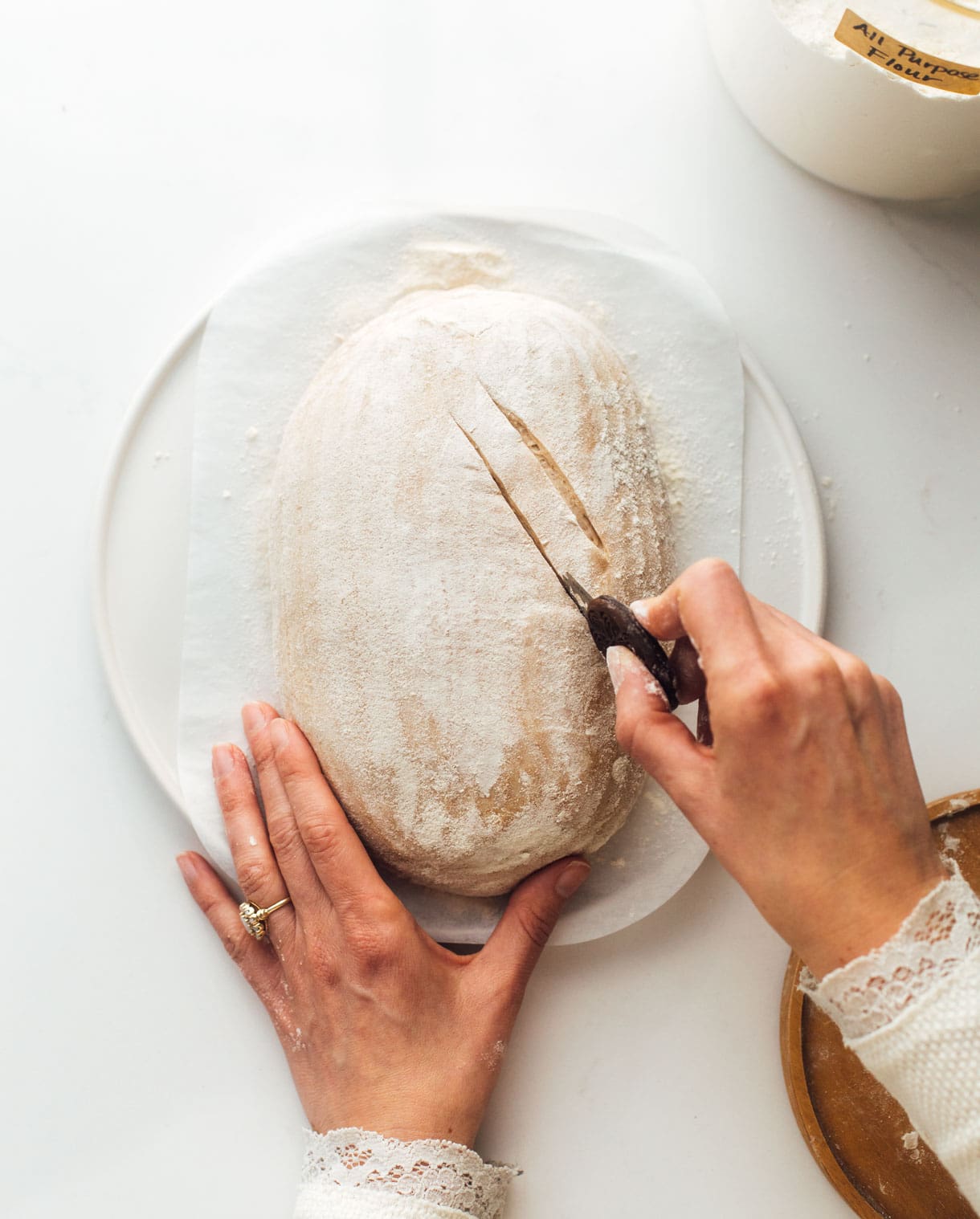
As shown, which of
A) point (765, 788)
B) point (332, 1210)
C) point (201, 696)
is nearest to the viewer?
point (765, 788)

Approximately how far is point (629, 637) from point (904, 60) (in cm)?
61

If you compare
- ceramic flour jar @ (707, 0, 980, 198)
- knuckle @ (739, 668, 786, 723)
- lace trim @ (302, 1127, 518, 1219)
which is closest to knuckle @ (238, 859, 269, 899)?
lace trim @ (302, 1127, 518, 1219)

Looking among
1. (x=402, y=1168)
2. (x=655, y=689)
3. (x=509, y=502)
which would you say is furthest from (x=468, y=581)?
(x=402, y=1168)

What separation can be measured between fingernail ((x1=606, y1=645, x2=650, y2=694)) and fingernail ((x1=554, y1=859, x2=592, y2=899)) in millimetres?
243

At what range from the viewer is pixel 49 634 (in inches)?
43.9

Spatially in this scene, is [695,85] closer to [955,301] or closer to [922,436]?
[955,301]

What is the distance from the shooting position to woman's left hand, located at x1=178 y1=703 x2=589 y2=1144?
0.98 metres

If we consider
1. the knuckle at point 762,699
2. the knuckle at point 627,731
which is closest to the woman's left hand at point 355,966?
the knuckle at point 627,731

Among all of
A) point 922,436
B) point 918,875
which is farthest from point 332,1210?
point 922,436

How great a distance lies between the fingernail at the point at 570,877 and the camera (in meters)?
1.00

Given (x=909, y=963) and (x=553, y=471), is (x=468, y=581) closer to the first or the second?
(x=553, y=471)

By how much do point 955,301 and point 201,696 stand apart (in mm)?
1012

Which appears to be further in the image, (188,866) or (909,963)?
(188,866)

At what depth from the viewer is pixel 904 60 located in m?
0.88
